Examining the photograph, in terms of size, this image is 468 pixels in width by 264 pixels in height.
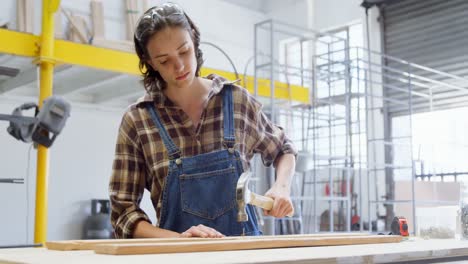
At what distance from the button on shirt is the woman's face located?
0.34ft

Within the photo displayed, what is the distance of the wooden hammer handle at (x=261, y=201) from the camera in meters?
1.61

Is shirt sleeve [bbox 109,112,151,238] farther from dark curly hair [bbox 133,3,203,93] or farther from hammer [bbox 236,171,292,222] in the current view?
hammer [bbox 236,171,292,222]

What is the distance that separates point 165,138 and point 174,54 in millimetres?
261

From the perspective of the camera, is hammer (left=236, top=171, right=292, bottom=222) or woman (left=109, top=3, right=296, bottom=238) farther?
woman (left=109, top=3, right=296, bottom=238)

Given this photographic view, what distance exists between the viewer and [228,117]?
186cm

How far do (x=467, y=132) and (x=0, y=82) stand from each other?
20.4 ft

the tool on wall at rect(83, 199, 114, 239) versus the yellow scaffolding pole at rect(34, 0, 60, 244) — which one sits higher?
the yellow scaffolding pole at rect(34, 0, 60, 244)

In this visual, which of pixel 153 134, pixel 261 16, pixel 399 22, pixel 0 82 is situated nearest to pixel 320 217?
pixel 399 22

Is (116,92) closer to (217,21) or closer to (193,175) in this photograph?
(217,21)

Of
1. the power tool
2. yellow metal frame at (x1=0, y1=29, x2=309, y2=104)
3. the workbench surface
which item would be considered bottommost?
the power tool

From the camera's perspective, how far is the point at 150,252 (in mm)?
1092

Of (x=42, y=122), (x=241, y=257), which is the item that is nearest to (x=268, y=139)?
(x=241, y=257)

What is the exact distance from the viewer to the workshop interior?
6.80 m

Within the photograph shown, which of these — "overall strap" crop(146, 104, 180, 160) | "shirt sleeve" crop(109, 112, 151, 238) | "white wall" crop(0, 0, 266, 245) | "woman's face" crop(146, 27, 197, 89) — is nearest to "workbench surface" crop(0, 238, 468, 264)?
"shirt sleeve" crop(109, 112, 151, 238)
